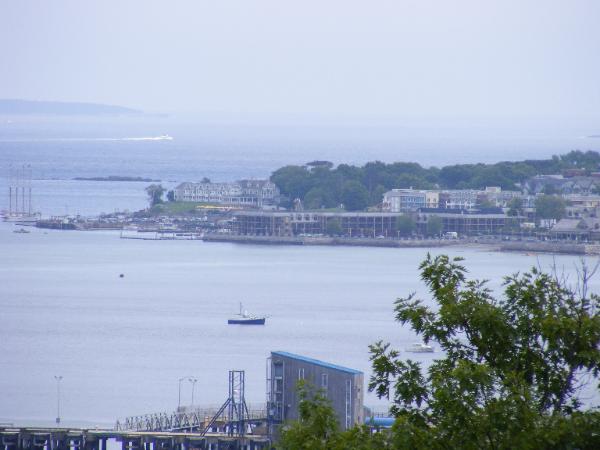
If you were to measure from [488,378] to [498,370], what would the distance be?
0.77 ft

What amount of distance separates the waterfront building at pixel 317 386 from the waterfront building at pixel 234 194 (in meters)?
29.7

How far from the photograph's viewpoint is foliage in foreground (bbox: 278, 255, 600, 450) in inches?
164

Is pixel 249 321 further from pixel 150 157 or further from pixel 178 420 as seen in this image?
pixel 150 157

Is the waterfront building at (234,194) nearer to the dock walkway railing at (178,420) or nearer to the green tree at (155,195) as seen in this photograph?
the green tree at (155,195)

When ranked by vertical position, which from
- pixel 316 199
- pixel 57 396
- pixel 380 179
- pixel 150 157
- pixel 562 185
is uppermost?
pixel 150 157

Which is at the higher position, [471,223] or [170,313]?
[471,223]

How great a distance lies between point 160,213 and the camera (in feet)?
128

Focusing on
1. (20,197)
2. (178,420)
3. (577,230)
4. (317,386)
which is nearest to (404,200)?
(577,230)

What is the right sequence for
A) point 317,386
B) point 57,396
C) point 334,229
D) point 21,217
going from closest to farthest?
point 317,386
point 57,396
point 334,229
point 21,217

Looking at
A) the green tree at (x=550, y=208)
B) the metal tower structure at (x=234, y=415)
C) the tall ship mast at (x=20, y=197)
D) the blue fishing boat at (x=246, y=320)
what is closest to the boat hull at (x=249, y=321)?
the blue fishing boat at (x=246, y=320)

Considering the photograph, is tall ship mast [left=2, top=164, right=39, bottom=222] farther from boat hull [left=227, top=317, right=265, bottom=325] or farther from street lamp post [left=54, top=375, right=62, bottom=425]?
street lamp post [left=54, top=375, right=62, bottom=425]

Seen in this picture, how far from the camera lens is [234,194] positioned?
41562mm

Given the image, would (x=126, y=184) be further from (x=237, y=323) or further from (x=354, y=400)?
(x=354, y=400)

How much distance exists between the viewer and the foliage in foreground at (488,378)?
4.17 m
